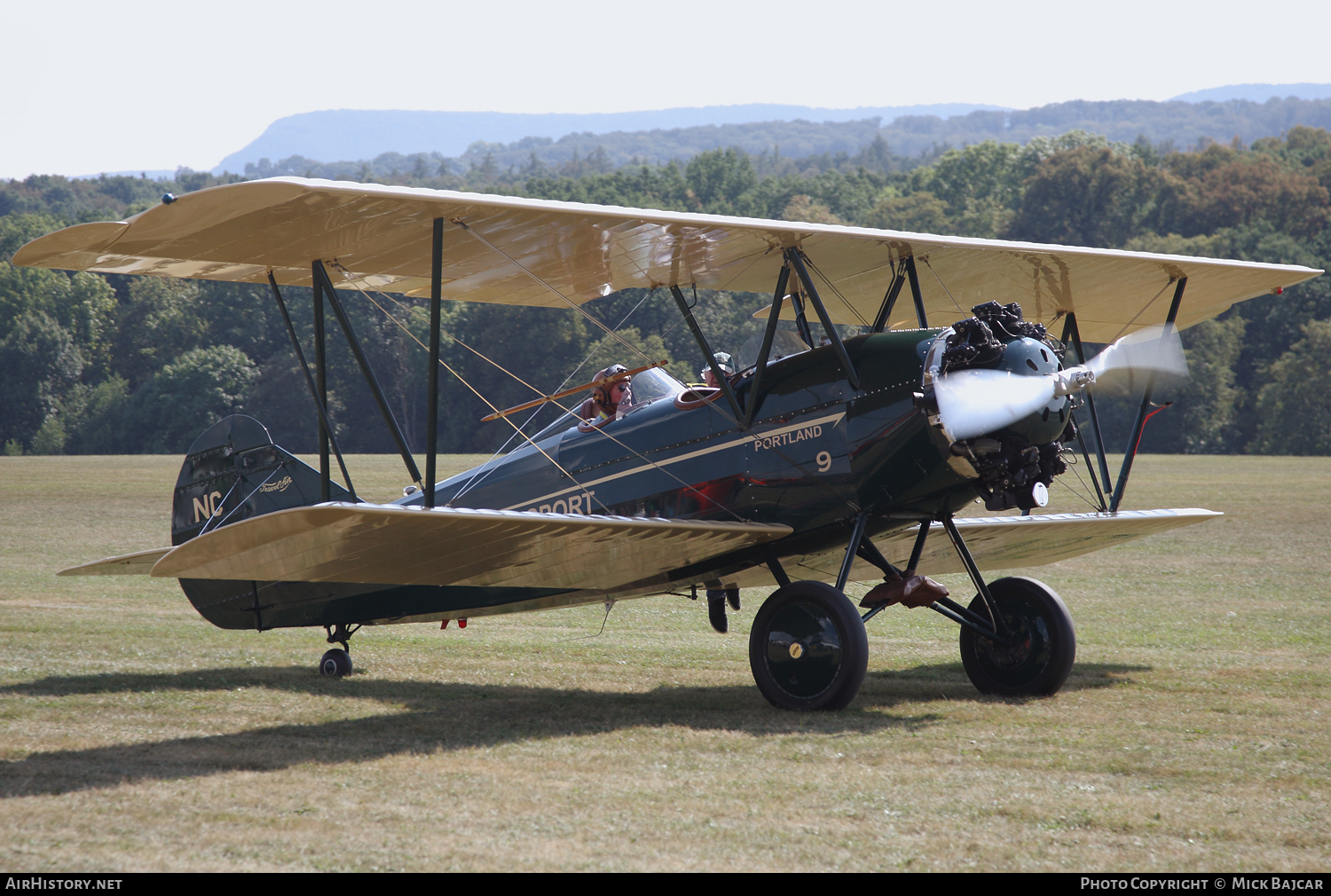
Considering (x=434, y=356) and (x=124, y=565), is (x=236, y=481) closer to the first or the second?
(x=124, y=565)

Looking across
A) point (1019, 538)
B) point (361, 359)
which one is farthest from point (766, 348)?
point (1019, 538)

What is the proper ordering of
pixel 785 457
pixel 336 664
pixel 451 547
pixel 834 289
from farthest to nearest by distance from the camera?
pixel 336 664
pixel 834 289
pixel 785 457
pixel 451 547

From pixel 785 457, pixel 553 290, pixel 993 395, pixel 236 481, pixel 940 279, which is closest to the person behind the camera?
pixel 993 395

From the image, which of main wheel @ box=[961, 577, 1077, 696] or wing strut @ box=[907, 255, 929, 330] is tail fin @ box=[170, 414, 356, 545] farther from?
main wheel @ box=[961, 577, 1077, 696]

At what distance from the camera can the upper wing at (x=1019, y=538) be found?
9047 mm

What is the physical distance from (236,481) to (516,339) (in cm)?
4976

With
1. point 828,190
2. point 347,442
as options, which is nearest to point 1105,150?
point 828,190

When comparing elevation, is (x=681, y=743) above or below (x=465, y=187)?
below

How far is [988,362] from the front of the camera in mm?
7000

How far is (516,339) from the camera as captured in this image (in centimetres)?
5897

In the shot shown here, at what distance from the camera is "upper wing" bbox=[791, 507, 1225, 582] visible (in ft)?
29.7

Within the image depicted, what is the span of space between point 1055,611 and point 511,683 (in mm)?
3943

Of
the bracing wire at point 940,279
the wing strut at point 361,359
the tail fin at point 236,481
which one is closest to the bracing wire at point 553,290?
the wing strut at point 361,359
